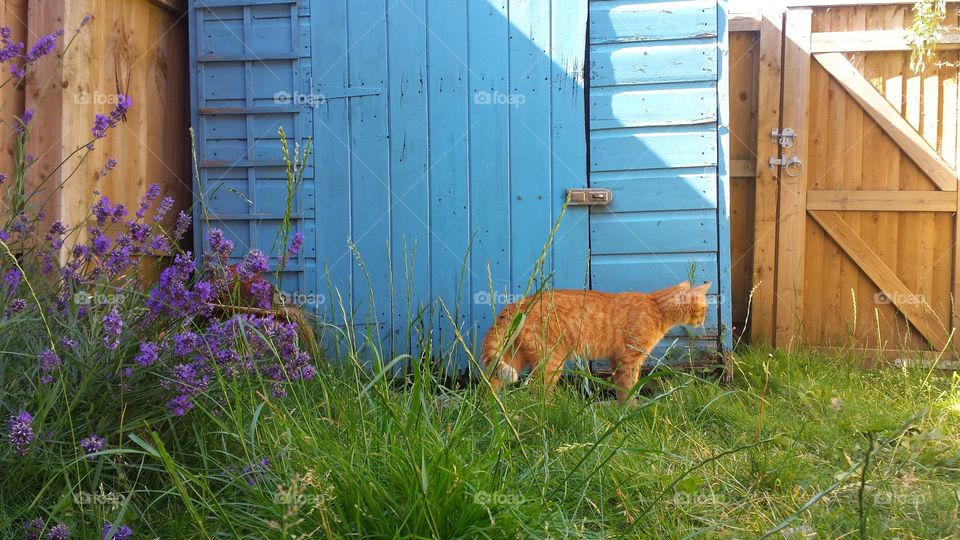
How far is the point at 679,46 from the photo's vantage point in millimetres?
4328

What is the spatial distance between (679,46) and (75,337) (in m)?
3.62

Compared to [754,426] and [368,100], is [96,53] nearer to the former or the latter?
[368,100]

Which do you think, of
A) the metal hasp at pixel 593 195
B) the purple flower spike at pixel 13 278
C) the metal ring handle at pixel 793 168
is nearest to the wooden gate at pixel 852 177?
the metal ring handle at pixel 793 168

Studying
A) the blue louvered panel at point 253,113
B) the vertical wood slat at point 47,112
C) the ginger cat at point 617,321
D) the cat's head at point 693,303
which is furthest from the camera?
the blue louvered panel at point 253,113

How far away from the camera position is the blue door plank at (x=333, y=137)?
4508mm

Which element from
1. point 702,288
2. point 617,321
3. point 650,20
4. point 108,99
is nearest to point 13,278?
point 108,99

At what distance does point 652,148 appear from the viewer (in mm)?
4367

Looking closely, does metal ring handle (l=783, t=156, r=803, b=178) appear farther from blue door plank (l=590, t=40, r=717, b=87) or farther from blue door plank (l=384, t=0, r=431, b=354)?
blue door plank (l=384, t=0, r=431, b=354)

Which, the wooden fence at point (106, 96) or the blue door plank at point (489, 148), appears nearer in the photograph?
the wooden fence at point (106, 96)

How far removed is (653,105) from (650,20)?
498mm

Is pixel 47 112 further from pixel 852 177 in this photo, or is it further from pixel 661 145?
pixel 852 177

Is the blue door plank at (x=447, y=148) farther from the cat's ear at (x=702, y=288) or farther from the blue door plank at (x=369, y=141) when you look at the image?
the cat's ear at (x=702, y=288)

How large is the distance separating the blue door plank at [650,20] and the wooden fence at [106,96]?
2724mm

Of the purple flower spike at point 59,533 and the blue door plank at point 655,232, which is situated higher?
the blue door plank at point 655,232
